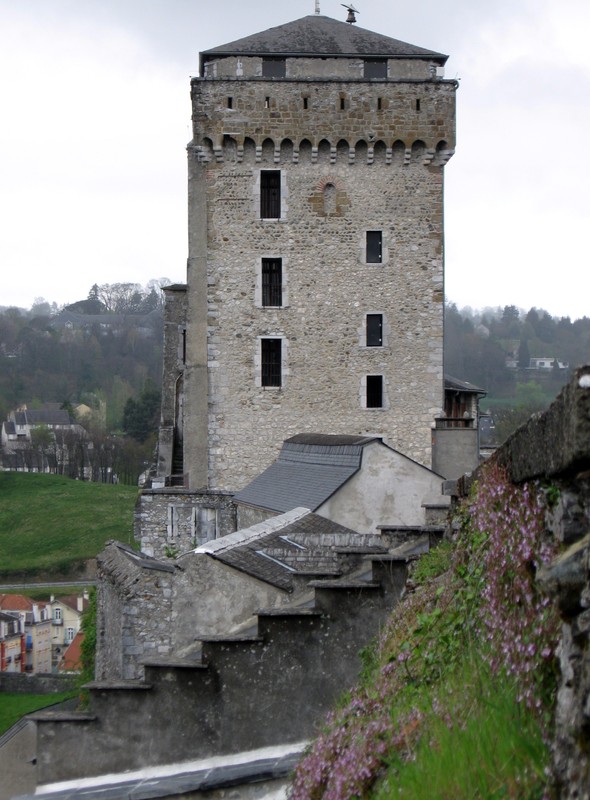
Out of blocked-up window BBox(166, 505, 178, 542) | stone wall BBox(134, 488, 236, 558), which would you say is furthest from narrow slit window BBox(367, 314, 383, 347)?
blocked-up window BBox(166, 505, 178, 542)

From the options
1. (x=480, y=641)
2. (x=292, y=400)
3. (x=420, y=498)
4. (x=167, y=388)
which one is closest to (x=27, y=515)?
(x=167, y=388)

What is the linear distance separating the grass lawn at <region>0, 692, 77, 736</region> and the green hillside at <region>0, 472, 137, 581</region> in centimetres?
1731

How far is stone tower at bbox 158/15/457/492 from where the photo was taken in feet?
83.6

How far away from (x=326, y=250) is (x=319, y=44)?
553cm

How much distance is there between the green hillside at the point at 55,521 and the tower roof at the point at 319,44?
3080 centimetres

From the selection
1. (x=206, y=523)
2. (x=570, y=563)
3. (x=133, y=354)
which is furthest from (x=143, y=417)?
(x=570, y=563)

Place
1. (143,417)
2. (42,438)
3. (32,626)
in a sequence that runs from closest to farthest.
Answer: (32,626), (143,417), (42,438)

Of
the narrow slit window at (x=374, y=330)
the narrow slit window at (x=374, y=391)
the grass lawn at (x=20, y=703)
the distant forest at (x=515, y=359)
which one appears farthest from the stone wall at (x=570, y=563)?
the distant forest at (x=515, y=359)

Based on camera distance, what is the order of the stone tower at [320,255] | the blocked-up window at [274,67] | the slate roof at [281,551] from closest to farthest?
the slate roof at [281,551], the stone tower at [320,255], the blocked-up window at [274,67]

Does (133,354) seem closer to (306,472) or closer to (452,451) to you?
(452,451)

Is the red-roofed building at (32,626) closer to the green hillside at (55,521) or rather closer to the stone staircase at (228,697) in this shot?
the green hillside at (55,521)

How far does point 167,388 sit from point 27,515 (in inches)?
1421

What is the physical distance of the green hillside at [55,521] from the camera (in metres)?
57.2

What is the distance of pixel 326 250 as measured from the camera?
25.8 meters
